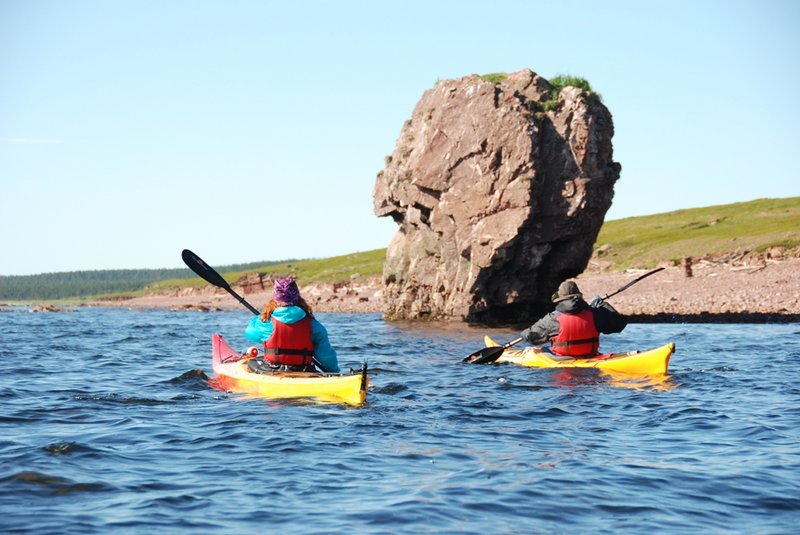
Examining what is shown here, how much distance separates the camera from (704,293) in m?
35.5

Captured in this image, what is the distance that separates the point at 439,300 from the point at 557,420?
1966 cm

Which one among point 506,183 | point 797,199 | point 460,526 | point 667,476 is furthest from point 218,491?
point 797,199

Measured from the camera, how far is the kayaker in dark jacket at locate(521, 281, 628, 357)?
55.8ft

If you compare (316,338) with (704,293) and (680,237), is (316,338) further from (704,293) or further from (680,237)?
(680,237)

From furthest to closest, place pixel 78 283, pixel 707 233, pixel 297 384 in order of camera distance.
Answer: pixel 78 283, pixel 707 233, pixel 297 384

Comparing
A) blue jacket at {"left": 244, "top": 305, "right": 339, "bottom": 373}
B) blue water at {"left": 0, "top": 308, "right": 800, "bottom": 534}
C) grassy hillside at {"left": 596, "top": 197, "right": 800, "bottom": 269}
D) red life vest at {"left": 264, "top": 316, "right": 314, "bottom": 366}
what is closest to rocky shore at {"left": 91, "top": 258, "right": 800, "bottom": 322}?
grassy hillside at {"left": 596, "top": 197, "right": 800, "bottom": 269}

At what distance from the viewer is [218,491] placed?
28.1 ft

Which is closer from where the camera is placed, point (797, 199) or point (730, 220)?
point (730, 220)

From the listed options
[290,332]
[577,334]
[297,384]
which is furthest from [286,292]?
[577,334]

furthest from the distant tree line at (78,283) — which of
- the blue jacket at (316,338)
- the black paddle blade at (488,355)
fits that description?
the blue jacket at (316,338)

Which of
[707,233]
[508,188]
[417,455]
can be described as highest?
[508,188]

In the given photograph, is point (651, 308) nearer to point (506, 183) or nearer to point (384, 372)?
point (506, 183)

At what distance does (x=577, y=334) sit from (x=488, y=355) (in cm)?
Answer: 263

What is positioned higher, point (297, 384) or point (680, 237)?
point (680, 237)
